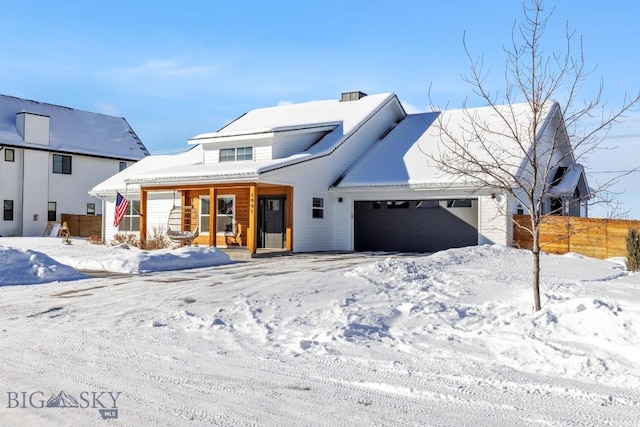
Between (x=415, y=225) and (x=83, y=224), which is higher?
(x=415, y=225)

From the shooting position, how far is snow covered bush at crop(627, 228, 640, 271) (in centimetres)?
1438

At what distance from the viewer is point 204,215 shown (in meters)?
24.4

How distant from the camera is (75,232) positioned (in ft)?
116

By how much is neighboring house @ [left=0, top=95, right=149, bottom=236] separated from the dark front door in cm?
1812

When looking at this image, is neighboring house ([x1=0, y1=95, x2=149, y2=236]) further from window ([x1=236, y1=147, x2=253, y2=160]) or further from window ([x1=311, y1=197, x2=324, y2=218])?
window ([x1=311, y1=197, x2=324, y2=218])

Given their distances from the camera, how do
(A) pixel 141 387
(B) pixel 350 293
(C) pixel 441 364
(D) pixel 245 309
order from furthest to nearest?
(B) pixel 350 293, (D) pixel 245 309, (C) pixel 441 364, (A) pixel 141 387

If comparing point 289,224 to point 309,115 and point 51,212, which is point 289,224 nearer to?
point 309,115

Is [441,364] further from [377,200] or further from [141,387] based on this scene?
[377,200]

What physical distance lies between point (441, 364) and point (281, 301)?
381cm

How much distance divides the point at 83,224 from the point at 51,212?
251 centimetres

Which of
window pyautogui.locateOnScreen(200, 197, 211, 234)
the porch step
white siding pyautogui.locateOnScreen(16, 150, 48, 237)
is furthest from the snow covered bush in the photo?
white siding pyautogui.locateOnScreen(16, 150, 48, 237)

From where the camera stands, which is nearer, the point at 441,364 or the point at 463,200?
the point at 441,364

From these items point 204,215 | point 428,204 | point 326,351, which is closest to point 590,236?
point 428,204

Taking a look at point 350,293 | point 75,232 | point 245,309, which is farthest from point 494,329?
point 75,232
